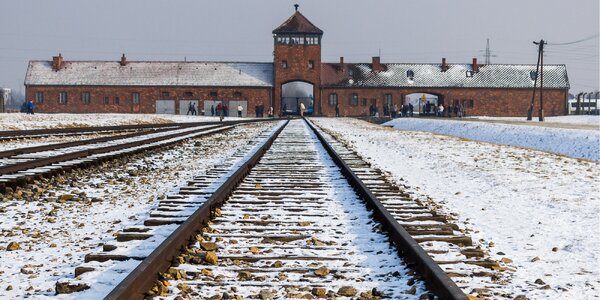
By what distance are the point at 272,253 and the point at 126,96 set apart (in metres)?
69.3

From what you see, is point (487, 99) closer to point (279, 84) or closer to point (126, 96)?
point (279, 84)

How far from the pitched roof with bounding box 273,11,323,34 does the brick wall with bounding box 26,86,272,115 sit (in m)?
6.96

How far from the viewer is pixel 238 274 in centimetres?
406

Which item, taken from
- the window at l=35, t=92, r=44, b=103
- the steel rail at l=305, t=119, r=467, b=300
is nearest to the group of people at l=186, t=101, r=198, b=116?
the window at l=35, t=92, r=44, b=103

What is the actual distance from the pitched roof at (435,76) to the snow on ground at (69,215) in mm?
62068

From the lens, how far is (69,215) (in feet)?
21.4

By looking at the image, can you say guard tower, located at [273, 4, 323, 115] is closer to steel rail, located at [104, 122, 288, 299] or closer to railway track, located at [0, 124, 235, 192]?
railway track, located at [0, 124, 235, 192]

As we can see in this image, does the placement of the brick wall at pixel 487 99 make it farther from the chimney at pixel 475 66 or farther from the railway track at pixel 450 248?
the railway track at pixel 450 248

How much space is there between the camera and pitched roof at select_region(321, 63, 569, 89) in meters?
72.8

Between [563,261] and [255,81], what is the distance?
6746 centimetres

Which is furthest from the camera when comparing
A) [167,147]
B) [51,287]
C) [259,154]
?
[167,147]

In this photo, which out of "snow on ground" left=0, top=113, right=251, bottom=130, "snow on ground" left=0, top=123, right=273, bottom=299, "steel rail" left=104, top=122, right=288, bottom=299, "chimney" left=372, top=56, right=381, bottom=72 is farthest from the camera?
"chimney" left=372, top=56, right=381, bottom=72

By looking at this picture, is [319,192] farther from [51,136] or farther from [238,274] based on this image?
[51,136]

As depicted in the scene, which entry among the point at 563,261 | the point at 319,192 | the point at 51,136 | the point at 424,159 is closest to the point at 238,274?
the point at 563,261
